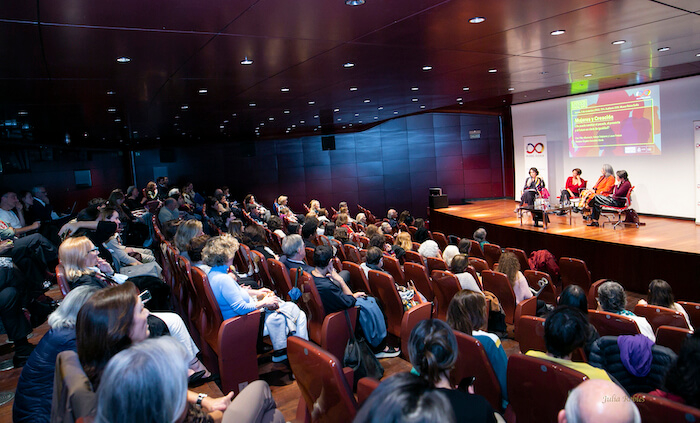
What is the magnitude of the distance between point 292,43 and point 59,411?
12.8 feet

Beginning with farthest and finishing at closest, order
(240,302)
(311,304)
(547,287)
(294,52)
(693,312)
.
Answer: (547,287), (294,52), (693,312), (311,304), (240,302)

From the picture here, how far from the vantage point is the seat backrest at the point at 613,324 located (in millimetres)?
3396

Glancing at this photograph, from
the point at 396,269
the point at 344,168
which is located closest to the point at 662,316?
the point at 396,269

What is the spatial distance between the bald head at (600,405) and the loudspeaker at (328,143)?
646 inches

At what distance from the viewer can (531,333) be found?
11.2 ft

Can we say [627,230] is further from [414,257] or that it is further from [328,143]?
[328,143]

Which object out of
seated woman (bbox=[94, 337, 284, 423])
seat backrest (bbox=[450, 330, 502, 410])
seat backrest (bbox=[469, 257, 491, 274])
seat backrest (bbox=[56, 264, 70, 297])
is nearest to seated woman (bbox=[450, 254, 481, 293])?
seat backrest (bbox=[469, 257, 491, 274])

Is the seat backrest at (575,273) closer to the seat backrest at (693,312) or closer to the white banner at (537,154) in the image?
the seat backrest at (693,312)

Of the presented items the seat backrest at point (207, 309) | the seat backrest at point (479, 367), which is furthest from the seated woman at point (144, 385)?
the seat backrest at point (207, 309)

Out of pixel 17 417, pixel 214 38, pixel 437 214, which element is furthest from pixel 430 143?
pixel 17 417

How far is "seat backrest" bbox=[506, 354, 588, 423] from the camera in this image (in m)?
2.17

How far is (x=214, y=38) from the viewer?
14.3 feet

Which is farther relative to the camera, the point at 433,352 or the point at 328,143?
the point at 328,143

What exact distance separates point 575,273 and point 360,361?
4.90m
